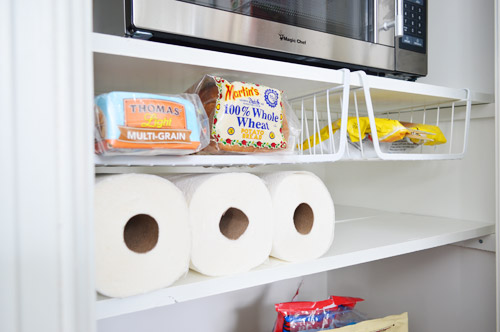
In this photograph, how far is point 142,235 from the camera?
1.73 ft

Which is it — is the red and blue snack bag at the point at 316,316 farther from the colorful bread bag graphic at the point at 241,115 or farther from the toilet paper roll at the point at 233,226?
the colorful bread bag graphic at the point at 241,115

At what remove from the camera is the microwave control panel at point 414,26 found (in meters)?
0.77

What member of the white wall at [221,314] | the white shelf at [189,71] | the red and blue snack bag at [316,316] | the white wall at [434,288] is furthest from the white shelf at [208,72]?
the white wall at [221,314]

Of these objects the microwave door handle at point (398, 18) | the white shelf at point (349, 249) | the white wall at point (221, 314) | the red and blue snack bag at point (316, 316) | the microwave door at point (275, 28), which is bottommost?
the white wall at point (221, 314)

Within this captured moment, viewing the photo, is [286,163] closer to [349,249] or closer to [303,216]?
Answer: [303,216]

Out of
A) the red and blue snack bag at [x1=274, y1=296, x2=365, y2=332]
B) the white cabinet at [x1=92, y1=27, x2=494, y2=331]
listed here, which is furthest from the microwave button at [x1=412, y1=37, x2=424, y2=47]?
the red and blue snack bag at [x1=274, y1=296, x2=365, y2=332]

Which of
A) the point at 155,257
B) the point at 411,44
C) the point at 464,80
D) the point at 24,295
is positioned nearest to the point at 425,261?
the point at 464,80

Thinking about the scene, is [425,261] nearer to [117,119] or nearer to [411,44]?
[411,44]

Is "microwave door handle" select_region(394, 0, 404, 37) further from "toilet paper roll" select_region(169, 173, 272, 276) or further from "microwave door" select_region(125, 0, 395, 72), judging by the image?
"toilet paper roll" select_region(169, 173, 272, 276)

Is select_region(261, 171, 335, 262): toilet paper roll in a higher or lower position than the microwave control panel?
lower

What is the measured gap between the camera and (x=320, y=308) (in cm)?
94

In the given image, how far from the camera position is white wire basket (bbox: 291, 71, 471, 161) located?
0.69m

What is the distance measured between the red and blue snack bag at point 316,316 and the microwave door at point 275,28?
0.58 m

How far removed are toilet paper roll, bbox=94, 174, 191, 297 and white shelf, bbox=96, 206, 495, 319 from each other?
2 cm
